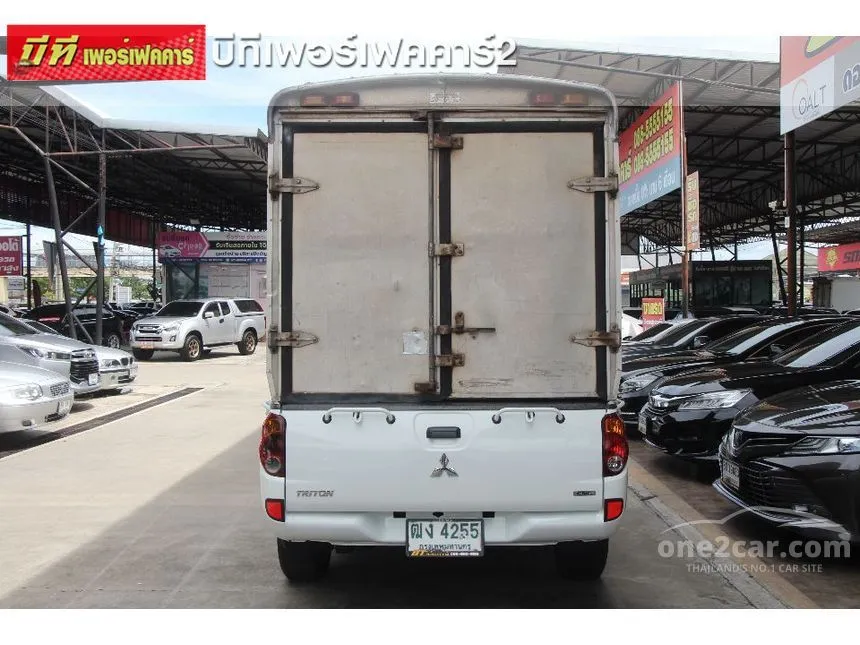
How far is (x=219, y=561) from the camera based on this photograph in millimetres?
5000

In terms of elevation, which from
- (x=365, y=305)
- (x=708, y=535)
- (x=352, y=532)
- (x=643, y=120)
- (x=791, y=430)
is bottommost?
(x=708, y=535)

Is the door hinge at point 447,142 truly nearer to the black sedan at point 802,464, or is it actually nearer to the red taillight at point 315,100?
the red taillight at point 315,100

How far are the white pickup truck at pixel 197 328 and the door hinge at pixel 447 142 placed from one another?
60.9 ft

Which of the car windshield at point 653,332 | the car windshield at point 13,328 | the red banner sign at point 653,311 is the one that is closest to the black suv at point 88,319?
the car windshield at point 13,328

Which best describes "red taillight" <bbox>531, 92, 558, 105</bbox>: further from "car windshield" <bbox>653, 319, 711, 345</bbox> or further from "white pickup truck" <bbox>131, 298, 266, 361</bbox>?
"white pickup truck" <bbox>131, 298, 266, 361</bbox>

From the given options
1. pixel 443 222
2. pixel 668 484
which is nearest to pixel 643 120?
pixel 668 484

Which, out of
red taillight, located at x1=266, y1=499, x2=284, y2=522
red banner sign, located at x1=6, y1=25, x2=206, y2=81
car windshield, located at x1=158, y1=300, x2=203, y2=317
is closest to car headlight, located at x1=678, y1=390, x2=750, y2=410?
red taillight, located at x1=266, y1=499, x2=284, y2=522

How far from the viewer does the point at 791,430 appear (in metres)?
5.04

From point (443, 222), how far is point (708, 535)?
10.6 ft

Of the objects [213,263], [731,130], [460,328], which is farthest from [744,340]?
[213,263]

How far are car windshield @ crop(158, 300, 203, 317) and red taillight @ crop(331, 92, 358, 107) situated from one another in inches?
768

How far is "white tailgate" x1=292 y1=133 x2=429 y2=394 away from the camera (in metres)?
3.96

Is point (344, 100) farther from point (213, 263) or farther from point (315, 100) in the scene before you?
point (213, 263)

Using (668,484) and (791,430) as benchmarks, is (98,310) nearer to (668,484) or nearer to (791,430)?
(668,484)
